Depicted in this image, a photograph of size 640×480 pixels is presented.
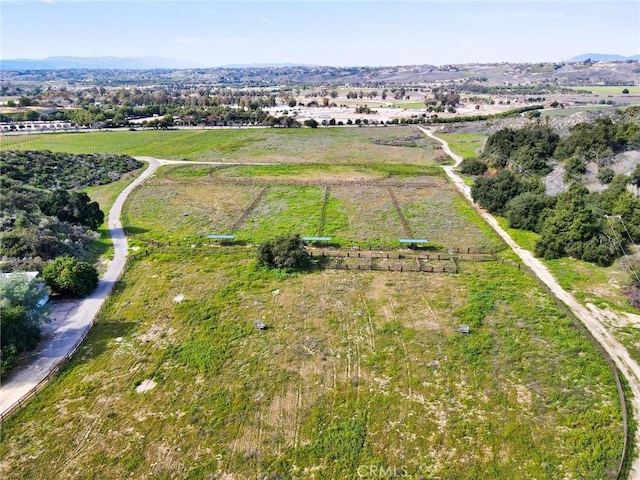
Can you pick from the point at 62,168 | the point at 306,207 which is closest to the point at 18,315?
the point at 306,207

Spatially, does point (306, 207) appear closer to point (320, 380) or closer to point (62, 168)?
point (320, 380)

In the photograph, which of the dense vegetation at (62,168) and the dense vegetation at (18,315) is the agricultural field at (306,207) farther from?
the dense vegetation at (18,315)

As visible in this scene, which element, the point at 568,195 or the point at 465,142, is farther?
the point at 465,142

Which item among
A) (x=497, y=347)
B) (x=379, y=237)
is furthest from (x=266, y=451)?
(x=379, y=237)

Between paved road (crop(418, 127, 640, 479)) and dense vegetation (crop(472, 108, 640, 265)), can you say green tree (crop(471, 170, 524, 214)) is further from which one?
paved road (crop(418, 127, 640, 479))

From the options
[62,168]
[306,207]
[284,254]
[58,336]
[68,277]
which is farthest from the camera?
[62,168]

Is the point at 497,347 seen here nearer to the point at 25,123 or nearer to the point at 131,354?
the point at 131,354
